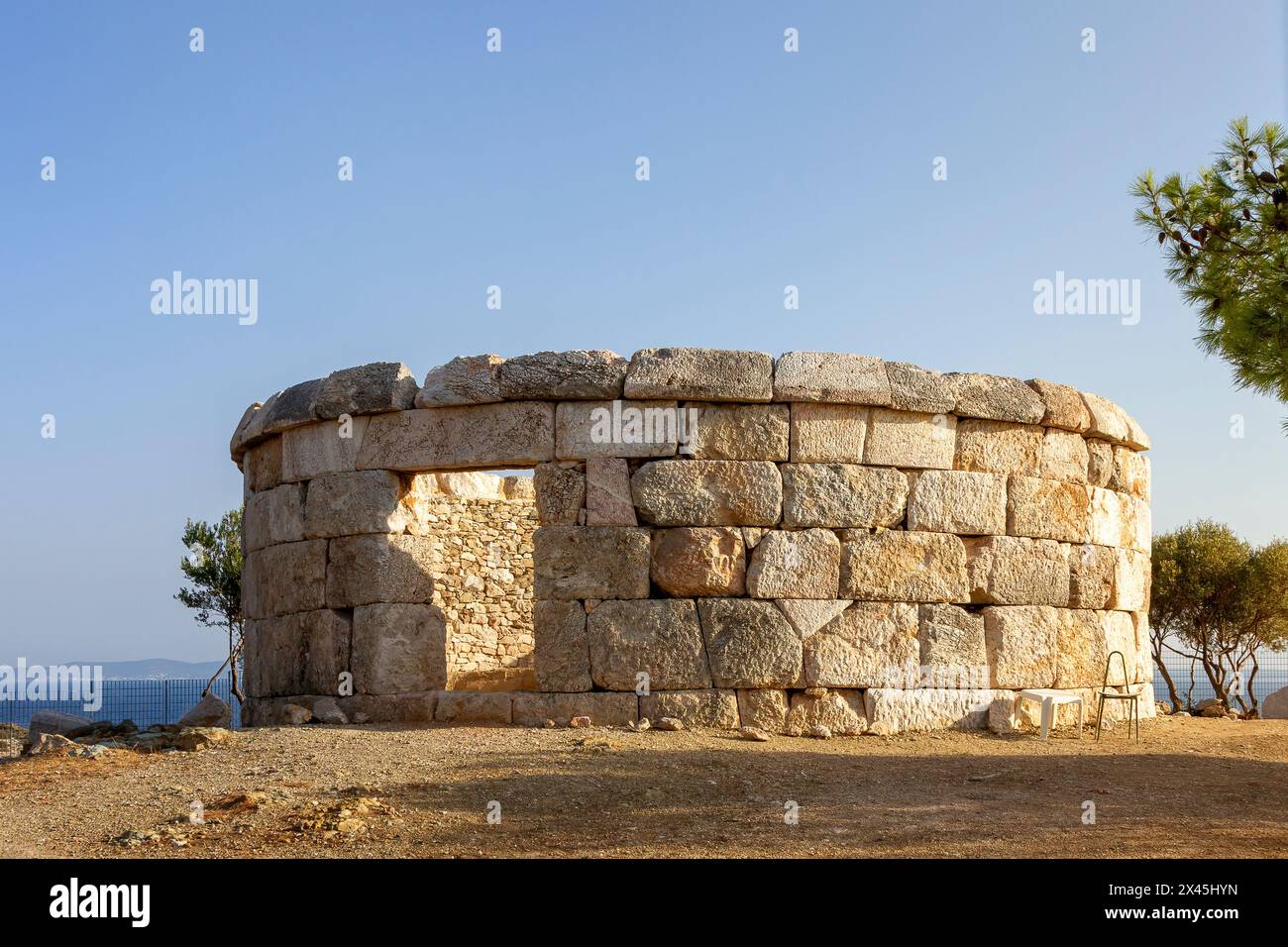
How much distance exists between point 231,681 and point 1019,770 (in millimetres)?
14173

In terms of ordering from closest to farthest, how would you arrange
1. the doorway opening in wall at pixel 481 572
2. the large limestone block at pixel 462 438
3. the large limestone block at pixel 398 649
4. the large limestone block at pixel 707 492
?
the large limestone block at pixel 707 492, the large limestone block at pixel 462 438, the large limestone block at pixel 398 649, the doorway opening in wall at pixel 481 572

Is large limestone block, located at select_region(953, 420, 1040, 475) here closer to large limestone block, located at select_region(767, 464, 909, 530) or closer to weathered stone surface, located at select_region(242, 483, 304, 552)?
large limestone block, located at select_region(767, 464, 909, 530)

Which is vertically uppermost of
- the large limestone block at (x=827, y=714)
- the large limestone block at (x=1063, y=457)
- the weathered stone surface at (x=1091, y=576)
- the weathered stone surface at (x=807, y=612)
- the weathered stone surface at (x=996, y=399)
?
the weathered stone surface at (x=996, y=399)

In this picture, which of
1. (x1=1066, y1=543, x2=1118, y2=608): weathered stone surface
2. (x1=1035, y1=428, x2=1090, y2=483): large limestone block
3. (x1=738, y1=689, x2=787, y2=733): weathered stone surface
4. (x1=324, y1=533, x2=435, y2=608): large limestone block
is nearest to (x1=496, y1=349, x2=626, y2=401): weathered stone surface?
(x1=324, y1=533, x2=435, y2=608): large limestone block

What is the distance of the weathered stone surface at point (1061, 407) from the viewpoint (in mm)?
11273

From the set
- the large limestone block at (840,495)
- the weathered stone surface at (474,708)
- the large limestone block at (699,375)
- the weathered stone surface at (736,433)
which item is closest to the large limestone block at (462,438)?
the large limestone block at (699,375)

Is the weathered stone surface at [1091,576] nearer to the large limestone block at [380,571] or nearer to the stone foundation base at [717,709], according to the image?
the stone foundation base at [717,709]

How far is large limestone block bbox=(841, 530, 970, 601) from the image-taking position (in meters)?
10.3

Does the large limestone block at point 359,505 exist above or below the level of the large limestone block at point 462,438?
below

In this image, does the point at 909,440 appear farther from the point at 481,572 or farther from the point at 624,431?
the point at 481,572

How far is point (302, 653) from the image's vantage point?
11.0 metres

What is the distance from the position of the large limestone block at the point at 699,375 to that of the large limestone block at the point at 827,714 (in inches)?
98.7
